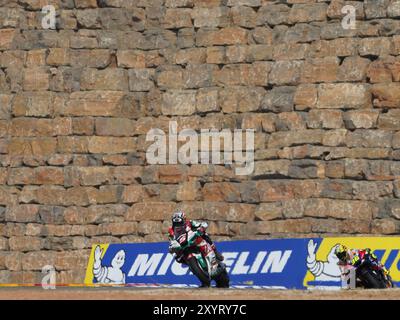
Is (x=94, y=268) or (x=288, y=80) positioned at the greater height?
(x=288, y=80)

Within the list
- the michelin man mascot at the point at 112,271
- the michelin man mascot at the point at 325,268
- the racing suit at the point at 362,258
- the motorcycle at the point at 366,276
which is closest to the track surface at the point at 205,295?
the motorcycle at the point at 366,276

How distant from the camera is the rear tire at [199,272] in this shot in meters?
26.5

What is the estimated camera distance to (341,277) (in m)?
Result: 26.9

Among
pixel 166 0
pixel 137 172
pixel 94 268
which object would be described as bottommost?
pixel 94 268

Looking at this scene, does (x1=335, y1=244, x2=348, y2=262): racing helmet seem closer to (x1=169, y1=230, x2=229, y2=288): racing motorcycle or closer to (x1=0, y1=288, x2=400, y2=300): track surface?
(x1=169, y1=230, x2=229, y2=288): racing motorcycle

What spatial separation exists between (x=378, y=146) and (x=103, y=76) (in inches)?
281

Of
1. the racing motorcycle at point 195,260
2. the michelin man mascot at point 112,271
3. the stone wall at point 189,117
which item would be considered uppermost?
the stone wall at point 189,117

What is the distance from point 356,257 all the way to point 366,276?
0.43m

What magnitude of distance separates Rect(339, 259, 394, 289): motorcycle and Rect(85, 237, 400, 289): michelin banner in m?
0.84

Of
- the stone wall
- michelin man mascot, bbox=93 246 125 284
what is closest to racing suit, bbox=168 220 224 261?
michelin man mascot, bbox=93 246 125 284

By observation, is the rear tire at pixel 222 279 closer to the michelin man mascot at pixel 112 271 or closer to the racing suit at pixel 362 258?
the racing suit at pixel 362 258

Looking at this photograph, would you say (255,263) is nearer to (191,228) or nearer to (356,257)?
(191,228)

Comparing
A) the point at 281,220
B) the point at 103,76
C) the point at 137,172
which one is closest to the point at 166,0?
the point at 103,76

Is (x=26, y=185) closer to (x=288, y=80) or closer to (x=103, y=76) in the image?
(x=103, y=76)
